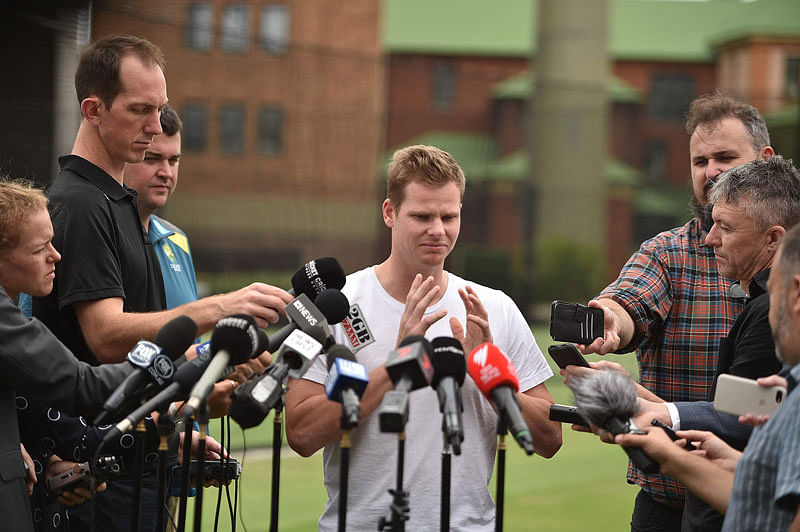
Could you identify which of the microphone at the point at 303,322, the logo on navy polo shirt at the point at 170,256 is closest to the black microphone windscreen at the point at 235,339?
the microphone at the point at 303,322

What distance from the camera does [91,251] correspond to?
3488 millimetres

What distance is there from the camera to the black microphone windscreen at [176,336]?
2904mm

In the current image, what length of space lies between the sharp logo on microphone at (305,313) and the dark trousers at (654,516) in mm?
1883

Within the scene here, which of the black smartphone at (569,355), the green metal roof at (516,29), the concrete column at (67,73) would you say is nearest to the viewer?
the black smartphone at (569,355)

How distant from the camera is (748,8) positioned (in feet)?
150

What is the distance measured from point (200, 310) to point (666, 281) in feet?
6.40

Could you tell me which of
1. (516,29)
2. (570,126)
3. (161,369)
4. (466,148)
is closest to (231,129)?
(466,148)

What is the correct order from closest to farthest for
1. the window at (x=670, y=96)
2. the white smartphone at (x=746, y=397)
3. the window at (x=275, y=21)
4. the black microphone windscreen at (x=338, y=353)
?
1. the white smartphone at (x=746, y=397)
2. the black microphone windscreen at (x=338, y=353)
3. the window at (x=275, y=21)
4. the window at (x=670, y=96)

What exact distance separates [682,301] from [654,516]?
2.86 ft

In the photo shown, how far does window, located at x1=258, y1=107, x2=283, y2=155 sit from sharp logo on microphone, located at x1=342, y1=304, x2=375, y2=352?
24.3 m

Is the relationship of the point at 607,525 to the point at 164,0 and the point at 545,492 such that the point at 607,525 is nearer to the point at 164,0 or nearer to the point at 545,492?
the point at 545,492

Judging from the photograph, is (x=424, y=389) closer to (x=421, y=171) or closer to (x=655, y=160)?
(x=421, y=171)

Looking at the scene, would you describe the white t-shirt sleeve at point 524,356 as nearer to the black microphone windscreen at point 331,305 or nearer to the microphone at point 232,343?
the black microphone windscreen at point 331,305

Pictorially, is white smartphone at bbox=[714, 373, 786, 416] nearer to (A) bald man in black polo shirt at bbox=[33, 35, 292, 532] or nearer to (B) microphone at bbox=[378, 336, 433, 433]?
(B) microphone at bbox=[378, 336, 433, 433]
